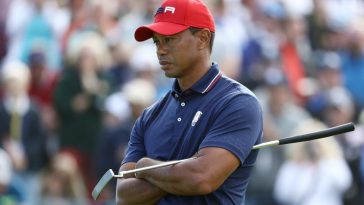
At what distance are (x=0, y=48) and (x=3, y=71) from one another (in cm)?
150

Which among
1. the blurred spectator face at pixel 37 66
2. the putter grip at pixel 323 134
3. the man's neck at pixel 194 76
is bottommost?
the blurred spectator face at pixel 37 66

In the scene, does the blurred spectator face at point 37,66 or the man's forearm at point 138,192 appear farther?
the blurred spectator face at point 37,66

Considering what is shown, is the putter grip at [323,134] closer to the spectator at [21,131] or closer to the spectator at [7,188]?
the spectator at [7,188]

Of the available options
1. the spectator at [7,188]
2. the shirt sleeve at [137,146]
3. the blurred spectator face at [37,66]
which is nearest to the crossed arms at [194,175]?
the shirt sleeve at [137,146]

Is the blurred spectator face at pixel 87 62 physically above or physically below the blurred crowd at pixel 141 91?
above

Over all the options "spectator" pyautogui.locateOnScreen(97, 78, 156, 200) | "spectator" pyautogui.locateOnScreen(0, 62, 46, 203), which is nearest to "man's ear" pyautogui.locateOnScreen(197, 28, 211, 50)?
"spectator" pyautogui.locateOnScreen(97, 78, 156, 200)

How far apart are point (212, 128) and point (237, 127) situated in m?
0.13

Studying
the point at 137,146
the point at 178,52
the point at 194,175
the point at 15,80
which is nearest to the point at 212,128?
the point at 194,175

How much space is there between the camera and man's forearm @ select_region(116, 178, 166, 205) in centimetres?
587

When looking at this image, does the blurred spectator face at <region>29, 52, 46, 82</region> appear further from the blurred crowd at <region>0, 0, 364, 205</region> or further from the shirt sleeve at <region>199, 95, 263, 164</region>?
the shirt sleeve at <region>199, 95, 263, 164</region>

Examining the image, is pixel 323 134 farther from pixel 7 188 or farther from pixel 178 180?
pixel 7 188

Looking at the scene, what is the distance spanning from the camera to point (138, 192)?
593 centimetres

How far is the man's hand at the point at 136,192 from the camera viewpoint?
231 inches

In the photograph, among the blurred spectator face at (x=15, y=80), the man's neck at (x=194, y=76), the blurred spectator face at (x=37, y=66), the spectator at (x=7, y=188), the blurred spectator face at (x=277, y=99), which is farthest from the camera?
the blurred spectator face at (x=37, y=66)
